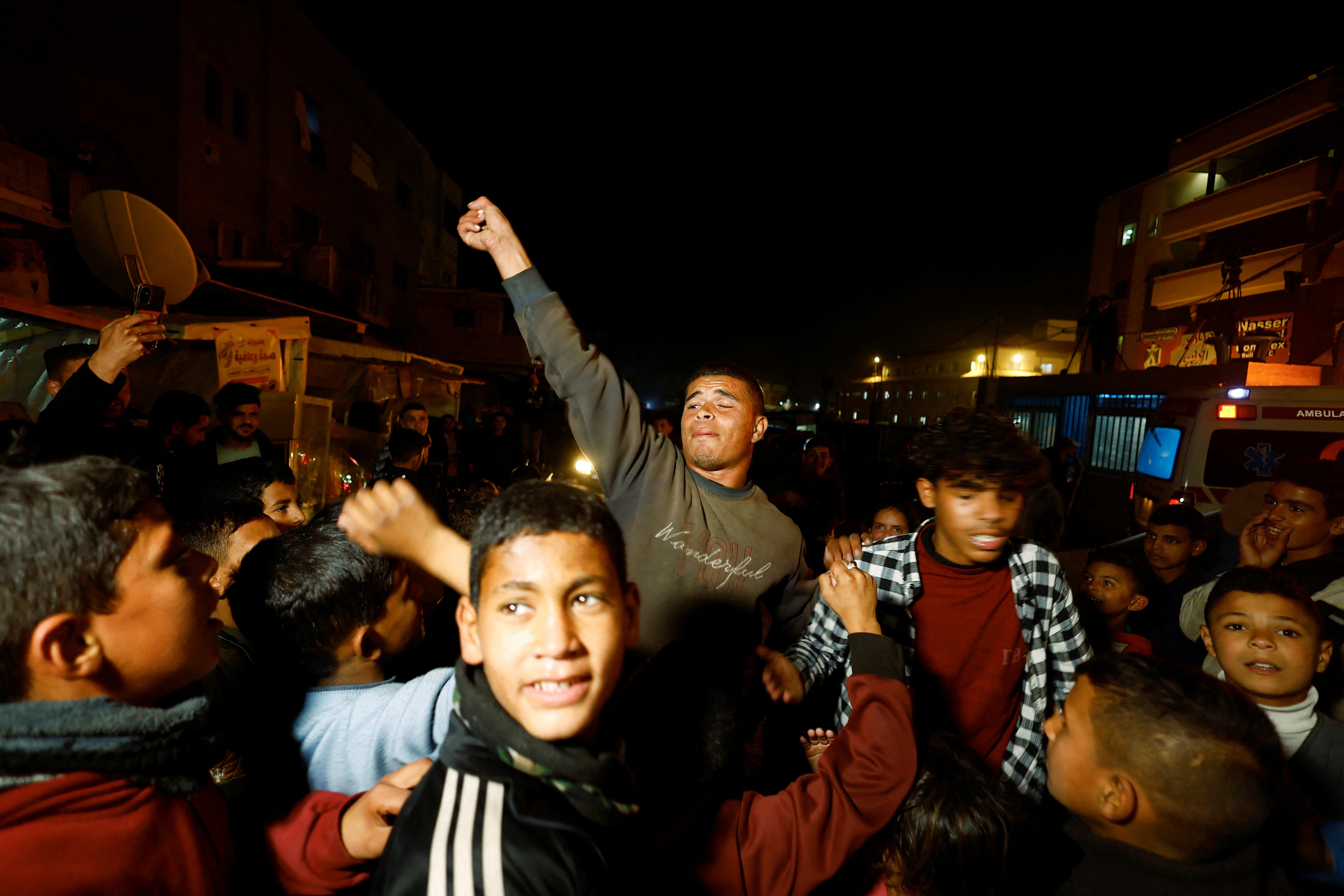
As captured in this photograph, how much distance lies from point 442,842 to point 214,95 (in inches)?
691

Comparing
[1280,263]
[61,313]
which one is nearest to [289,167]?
[61,313]

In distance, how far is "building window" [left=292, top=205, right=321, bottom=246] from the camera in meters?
16.7

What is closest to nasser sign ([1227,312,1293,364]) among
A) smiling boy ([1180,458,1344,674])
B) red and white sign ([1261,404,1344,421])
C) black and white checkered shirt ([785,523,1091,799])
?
red and white sign ([1261,404,1344,421])

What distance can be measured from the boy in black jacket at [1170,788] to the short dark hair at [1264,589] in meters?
0.97

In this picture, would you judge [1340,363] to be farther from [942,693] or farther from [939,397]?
[939,397]

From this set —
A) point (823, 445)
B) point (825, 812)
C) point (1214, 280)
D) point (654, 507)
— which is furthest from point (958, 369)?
point (825, 812)

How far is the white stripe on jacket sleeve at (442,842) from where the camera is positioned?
38.6 inches

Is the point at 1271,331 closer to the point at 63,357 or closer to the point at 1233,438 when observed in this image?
the point at 1233,438

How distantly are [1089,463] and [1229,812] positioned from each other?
13.1 metres

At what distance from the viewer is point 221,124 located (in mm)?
13328

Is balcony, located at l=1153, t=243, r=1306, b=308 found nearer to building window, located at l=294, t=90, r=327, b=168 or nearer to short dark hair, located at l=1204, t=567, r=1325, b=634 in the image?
short dark hair, located at l=1204, t=567, r=1325, b=634

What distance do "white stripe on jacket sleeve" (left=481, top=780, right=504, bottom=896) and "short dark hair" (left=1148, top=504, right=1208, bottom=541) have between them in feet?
16.2

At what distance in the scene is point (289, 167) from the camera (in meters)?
16.0

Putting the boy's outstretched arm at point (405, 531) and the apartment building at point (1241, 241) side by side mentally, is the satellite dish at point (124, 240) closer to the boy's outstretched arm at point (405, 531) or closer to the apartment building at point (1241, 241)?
the boy's outstretched arm at point (405, 531)
